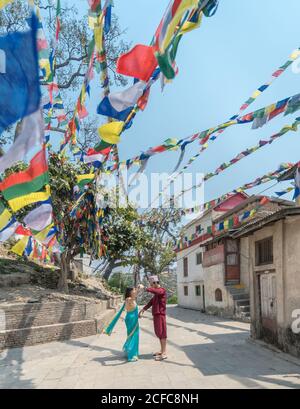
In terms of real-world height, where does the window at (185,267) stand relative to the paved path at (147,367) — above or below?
above

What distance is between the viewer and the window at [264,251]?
981cm

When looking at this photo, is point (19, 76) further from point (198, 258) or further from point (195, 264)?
point (195, 264)

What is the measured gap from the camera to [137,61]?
4648mm

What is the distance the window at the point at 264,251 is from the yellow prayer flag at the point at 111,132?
6022 millimetres

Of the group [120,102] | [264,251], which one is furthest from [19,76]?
[264,251]

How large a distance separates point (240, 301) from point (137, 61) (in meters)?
16.5

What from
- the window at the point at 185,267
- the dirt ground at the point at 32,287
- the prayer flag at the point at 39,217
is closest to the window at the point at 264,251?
the prayer flag at the point at 39,217

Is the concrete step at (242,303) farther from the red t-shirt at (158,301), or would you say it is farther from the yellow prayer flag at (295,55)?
the yellow prayer flag at (295,55)

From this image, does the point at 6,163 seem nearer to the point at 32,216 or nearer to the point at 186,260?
the point at 32,216

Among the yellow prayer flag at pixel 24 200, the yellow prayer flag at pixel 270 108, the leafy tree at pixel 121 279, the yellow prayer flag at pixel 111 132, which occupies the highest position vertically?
the yellow prayer flag at pixel 270 108

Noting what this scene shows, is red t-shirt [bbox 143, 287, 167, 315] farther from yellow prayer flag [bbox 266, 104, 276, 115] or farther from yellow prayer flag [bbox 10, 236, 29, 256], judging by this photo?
yellow prayer flag [bbox 10, 236, 29, 256]

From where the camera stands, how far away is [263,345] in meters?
9.77
